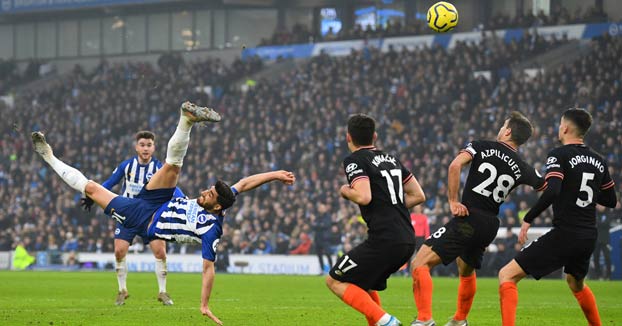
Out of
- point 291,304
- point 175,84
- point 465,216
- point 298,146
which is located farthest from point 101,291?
point 175,84

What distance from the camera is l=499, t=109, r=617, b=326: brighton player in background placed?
396 inches

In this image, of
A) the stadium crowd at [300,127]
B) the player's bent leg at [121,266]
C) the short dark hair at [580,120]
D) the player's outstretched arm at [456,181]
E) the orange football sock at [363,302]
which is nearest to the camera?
the orange football sock at [363,302]

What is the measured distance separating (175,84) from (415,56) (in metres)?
11.5

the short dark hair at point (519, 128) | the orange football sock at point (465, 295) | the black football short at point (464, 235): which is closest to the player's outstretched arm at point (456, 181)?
the black football short at point (464, 235)

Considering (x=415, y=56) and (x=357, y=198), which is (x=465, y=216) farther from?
(x=415, y=56)

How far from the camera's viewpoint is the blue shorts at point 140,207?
1215cm

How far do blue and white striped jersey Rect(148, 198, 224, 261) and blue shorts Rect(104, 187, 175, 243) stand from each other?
119 millimetres

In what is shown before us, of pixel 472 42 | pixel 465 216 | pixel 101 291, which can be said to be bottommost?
pixel 101 291

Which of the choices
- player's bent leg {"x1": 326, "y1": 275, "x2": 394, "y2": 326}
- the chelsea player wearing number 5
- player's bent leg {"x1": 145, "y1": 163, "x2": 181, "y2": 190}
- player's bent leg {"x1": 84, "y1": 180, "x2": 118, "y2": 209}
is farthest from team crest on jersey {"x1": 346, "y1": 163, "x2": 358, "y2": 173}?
player's bent leg {"x1": 84, "y1": 180, "x2": 118, "y2": 209}

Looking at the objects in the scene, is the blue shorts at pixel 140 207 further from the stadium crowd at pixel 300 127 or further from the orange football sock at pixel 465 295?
the stadium crowd at pixel 300 127

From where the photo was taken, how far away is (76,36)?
174 feet

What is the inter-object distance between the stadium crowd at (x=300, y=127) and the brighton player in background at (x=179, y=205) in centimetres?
1690

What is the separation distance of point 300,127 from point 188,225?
2711 centimetres

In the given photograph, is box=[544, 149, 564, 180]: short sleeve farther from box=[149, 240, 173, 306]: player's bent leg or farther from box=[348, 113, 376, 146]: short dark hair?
box=[149, 240, 173, 306]: player's bent leg
